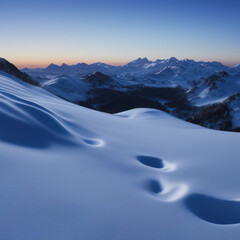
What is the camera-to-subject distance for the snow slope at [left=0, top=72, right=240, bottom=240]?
3236 mm

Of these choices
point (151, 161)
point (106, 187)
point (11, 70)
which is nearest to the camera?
point (106, 187)

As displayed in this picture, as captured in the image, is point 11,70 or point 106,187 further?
point 11,70

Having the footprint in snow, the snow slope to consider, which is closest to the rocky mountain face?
the snow slope

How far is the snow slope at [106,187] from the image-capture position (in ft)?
10.6

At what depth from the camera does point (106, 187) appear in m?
4.61

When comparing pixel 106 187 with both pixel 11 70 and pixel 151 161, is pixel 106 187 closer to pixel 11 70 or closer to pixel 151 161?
pixel 151 161

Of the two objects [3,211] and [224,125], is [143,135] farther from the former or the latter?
[224,125]

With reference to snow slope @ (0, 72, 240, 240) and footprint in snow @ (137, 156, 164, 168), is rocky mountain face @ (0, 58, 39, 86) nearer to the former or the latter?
snow slope @ (0, 72, 240, 240)

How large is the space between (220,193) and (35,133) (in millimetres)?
6012

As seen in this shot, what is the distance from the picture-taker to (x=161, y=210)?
393cm

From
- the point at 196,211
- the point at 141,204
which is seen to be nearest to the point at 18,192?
the point at 141,204

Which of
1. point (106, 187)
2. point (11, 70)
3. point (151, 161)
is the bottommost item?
point (106, 187)

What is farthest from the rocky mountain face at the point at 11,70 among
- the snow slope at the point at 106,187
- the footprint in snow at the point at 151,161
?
the footprint in snow at the point at 151,161

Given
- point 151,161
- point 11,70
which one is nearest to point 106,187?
point 151,161
